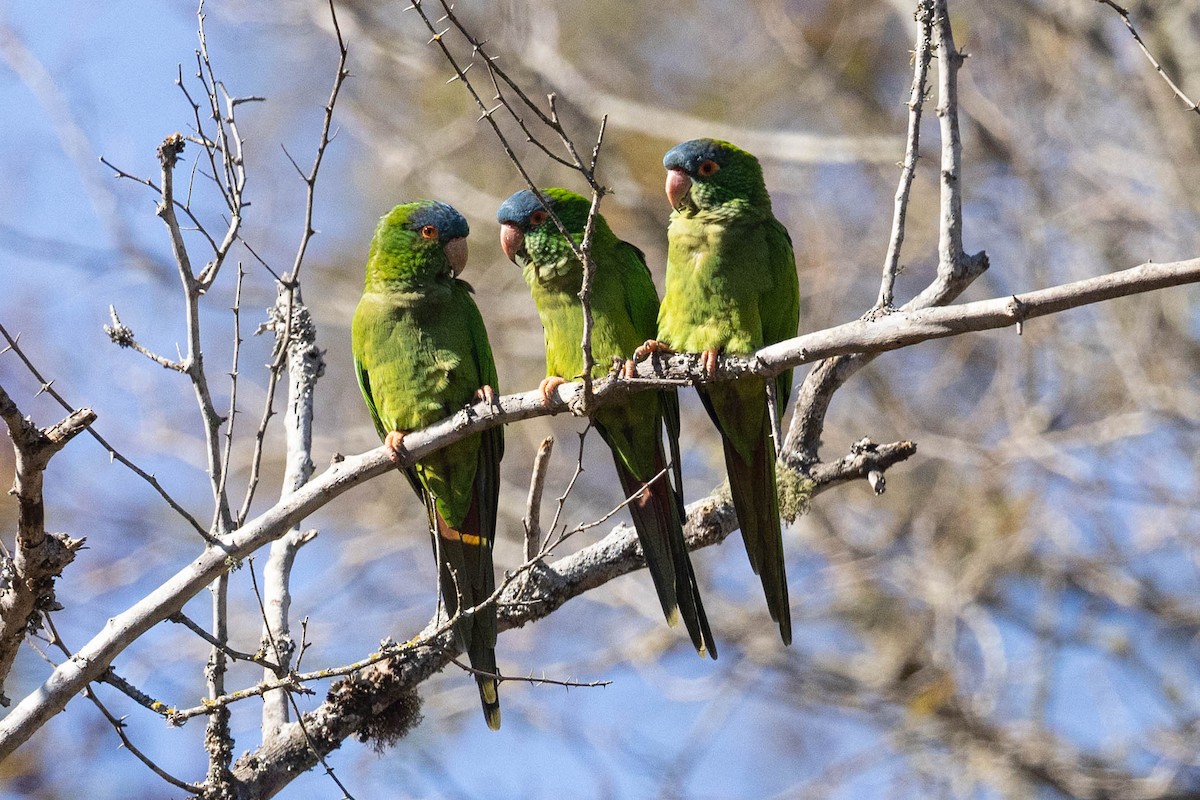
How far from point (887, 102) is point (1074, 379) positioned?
3.16 meters

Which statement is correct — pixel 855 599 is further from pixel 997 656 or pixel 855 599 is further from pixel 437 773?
pixel 437 773

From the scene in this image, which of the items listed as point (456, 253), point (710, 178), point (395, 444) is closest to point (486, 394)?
point (395, 444)

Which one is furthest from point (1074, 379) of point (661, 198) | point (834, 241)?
point (661, 198)

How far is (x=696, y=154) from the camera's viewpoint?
494 centimetres

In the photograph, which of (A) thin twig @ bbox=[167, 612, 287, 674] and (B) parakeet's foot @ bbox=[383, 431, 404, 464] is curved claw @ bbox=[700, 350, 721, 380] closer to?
(B) parakeet's foot @ bbox=[383, 431, 404, 464]

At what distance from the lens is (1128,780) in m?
8.34

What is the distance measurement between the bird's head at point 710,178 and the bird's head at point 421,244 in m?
0.97

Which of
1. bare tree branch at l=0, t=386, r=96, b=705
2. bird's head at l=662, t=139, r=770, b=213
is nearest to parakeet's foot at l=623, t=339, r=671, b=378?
bird's head at l=662, t=139, r=770, b=213

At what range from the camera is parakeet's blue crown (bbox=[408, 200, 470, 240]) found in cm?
517

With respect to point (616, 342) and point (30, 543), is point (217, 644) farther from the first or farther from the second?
point (616, 342)

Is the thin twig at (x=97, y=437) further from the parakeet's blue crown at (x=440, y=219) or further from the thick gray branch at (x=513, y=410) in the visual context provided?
the parakeet's blue crown at (x=440, y=219)

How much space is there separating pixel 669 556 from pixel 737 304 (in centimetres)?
104

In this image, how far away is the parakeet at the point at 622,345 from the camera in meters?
4.63

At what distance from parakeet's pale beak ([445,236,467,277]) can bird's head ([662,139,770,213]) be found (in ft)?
3.19
